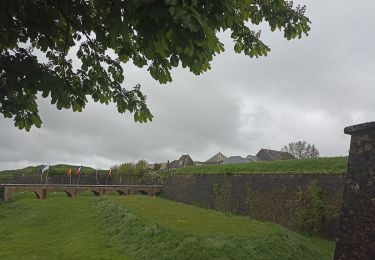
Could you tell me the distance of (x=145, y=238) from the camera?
44.7ft

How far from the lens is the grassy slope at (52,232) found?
1331 cm

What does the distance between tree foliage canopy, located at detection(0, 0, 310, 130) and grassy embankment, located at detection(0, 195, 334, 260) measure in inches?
283

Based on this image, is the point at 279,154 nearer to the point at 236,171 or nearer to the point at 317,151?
the point at 317,151

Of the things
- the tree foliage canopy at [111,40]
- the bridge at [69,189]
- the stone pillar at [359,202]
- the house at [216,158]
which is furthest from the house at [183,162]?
the tree foliage canopy at [111,40]

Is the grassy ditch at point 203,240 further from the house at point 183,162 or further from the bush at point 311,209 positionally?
the house at point 183,162

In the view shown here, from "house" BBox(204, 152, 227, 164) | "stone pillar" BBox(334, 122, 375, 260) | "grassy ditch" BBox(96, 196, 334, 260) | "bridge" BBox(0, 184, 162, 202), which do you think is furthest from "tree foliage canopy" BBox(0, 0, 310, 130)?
"house" BBox(204, 152, 227, 164)

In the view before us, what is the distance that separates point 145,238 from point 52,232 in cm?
547

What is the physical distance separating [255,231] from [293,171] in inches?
248

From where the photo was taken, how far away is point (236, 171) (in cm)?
2586

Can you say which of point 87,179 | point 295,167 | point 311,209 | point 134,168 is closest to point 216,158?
point 134,168

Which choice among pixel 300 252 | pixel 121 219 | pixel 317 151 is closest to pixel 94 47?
pixel 300 252

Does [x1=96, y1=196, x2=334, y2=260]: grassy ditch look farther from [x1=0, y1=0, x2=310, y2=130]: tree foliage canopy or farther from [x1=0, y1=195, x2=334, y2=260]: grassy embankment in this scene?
[x1=0, y1=0, x2=310, y2=130]: tree foliage canopy

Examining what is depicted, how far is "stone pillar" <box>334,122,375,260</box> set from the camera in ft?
22.8

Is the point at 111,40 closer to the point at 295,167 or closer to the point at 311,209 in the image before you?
the point at 311,209
